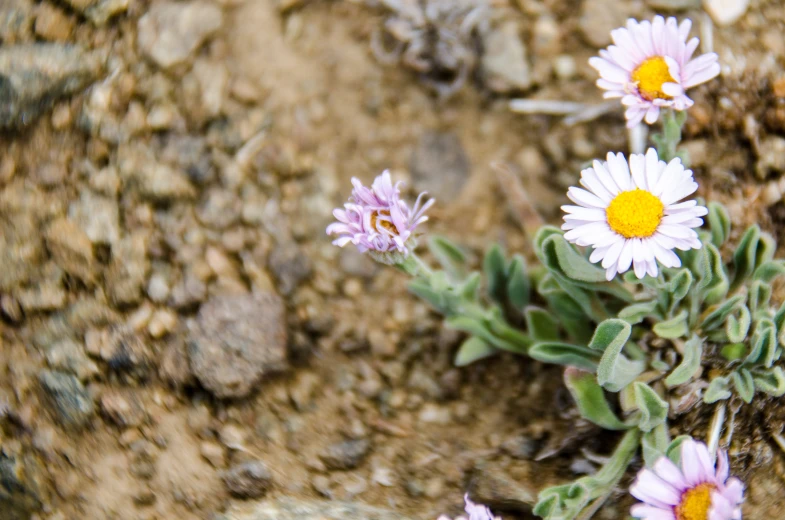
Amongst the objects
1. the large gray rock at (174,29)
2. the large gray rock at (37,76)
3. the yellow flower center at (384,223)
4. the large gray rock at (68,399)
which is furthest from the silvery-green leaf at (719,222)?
the large gray rock at (37,76)

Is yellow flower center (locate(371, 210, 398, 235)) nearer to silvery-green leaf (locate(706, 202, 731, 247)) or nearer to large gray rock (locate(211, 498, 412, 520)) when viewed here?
large gray rock (locate(211, 498, 412, 520))

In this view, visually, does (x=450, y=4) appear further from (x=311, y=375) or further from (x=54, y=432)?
(x=54, y=432)

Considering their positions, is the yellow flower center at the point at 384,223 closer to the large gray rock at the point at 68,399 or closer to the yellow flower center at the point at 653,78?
the yellow flower center at the point at 653,78

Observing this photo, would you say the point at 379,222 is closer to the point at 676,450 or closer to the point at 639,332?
the point at 639,332

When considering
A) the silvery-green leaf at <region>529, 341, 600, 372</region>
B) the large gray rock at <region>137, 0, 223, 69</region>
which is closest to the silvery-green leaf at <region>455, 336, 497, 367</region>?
the silvery-green leaf at <region>529, 341, 600, 372</region>

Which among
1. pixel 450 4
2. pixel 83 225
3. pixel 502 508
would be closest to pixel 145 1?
pixel 83 225
